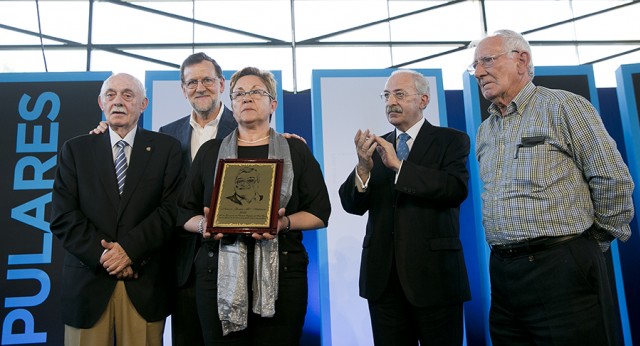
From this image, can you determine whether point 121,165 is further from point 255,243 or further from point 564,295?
point 564,295

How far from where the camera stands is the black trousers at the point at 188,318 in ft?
8.27

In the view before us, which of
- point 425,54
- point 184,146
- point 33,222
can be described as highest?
point 425,54

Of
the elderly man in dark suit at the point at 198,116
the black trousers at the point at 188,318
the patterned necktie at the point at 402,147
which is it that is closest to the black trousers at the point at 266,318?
the black trousers at the point at 188,318

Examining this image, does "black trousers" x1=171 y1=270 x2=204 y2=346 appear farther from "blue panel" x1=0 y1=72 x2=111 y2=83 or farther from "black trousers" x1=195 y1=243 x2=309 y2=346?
"blue panel" x1=0 y1=72 x2=111 y2=83

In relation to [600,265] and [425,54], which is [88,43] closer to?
[425,54]

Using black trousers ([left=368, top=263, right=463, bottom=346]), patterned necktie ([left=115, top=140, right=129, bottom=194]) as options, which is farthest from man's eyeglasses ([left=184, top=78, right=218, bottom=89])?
black trousers ([left=368, top=263, right=463, bottom=346])

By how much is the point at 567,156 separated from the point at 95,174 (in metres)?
2.22

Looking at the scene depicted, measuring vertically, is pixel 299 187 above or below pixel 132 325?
above

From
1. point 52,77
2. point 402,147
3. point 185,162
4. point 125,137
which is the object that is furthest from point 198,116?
point 52,77

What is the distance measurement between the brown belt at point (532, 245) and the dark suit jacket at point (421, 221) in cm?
34

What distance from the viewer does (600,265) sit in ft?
6.88

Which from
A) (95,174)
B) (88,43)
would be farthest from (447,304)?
(88,43)

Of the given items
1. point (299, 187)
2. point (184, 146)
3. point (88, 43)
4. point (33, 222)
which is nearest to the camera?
point (299, 187)

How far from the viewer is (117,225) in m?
2.54
